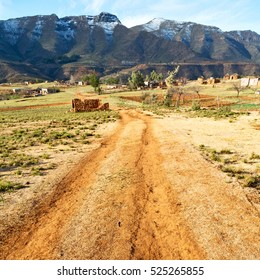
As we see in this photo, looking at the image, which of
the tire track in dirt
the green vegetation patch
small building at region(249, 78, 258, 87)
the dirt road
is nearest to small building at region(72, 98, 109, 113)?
the dirt road

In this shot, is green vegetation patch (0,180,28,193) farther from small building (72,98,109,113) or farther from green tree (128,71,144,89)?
green tree (128,71,144,89)

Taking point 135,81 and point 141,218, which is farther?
point 135,81

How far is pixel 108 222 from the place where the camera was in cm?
1088

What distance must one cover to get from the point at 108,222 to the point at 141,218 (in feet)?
4.04

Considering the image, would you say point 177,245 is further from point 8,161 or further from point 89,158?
point 8,161

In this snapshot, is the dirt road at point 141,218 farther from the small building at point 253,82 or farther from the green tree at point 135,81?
the green tree at point 135,81

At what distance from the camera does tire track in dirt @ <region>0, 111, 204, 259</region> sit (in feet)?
29.8

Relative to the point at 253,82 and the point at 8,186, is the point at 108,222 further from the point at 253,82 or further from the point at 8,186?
the point at 253,82

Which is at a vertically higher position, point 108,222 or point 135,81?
point 135,81

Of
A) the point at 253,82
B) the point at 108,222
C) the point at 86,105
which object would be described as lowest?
the point at 86,105

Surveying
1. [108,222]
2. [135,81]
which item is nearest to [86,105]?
[108,222]

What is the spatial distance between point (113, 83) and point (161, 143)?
16078 cm

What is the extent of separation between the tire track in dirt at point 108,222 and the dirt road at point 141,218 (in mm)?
30

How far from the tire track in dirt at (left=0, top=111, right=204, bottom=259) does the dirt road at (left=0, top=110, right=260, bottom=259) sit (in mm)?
30
